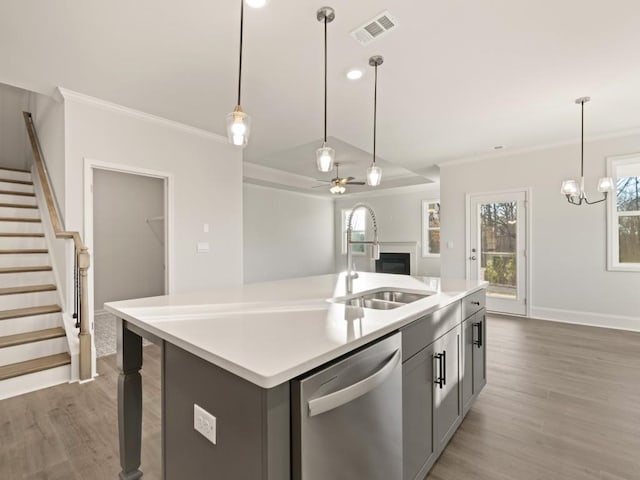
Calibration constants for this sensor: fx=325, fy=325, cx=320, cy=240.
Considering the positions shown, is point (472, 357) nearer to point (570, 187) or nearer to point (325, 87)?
point (325, 87)

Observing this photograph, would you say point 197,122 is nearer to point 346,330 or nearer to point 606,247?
point 346,330

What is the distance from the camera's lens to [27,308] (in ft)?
10.3

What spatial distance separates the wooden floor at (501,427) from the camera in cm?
174

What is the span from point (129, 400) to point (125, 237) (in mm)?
5252

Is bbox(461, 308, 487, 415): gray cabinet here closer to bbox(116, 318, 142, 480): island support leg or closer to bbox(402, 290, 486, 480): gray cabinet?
bbox(402, 290, 486, 480): gray cabinet

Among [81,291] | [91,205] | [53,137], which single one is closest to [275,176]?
[53,137]

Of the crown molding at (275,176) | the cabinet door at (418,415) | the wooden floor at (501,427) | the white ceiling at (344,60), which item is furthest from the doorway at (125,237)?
the cabinet door at (418,415)

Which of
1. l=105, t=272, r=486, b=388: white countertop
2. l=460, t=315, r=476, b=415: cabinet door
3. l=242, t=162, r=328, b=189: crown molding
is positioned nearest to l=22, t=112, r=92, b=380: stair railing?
l=105, t=272, r=486, b=388: white countertop

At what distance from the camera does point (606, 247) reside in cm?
438

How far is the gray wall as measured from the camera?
5707 millimetres

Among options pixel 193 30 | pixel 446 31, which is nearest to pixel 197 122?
pixel 193 30

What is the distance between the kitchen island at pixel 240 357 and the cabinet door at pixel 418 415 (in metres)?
0.07

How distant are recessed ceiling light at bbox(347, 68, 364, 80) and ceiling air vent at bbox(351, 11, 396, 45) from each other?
0.37 m

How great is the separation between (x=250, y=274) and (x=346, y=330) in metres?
6.48
